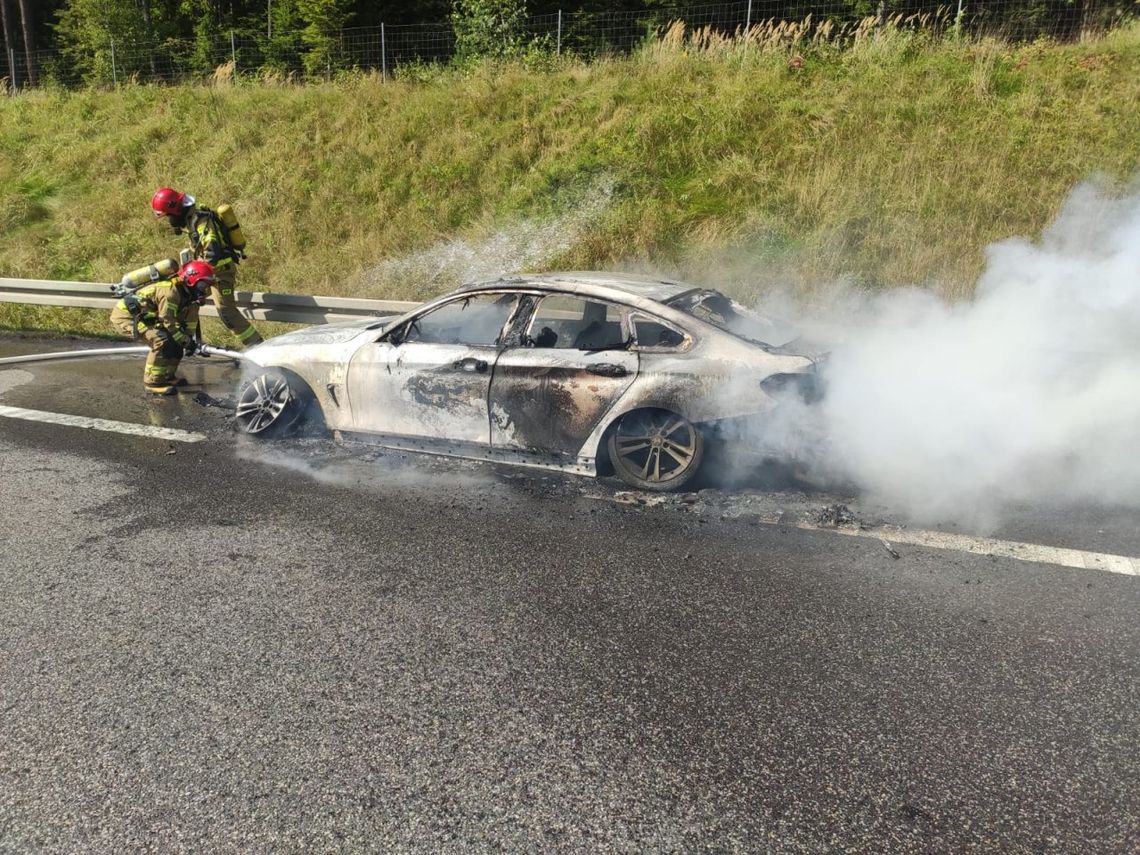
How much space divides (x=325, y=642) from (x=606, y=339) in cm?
263

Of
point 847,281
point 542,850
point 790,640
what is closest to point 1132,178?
point 847,281

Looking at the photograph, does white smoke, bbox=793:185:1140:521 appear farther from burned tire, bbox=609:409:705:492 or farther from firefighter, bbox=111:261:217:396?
firefighter, bbox=111:261:217:396

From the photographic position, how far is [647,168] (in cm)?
1264

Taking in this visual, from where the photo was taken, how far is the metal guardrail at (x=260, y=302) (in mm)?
9352

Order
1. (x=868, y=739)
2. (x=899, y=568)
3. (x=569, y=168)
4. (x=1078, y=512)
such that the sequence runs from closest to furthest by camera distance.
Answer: (x=868, y=739)
(x=899, y=568)
(x=1078, y=512)
(x=569, y=168)

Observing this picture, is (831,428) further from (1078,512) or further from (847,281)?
(847,281)

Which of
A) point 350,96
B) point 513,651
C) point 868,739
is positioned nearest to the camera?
point 868,739

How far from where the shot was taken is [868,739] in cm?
284

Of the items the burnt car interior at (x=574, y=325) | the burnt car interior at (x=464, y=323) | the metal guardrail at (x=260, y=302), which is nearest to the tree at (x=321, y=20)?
the metal guardrail at (x=260, y=302)

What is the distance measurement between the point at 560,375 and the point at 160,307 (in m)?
4.76

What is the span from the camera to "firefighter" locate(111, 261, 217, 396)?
→ 7.81m

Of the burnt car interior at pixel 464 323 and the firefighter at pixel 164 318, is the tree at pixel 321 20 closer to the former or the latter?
the firefighter at pixel 164 318

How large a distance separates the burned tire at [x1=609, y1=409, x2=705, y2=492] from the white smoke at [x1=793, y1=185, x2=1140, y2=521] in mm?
776

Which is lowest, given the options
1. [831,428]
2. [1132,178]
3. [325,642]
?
[325,642]
